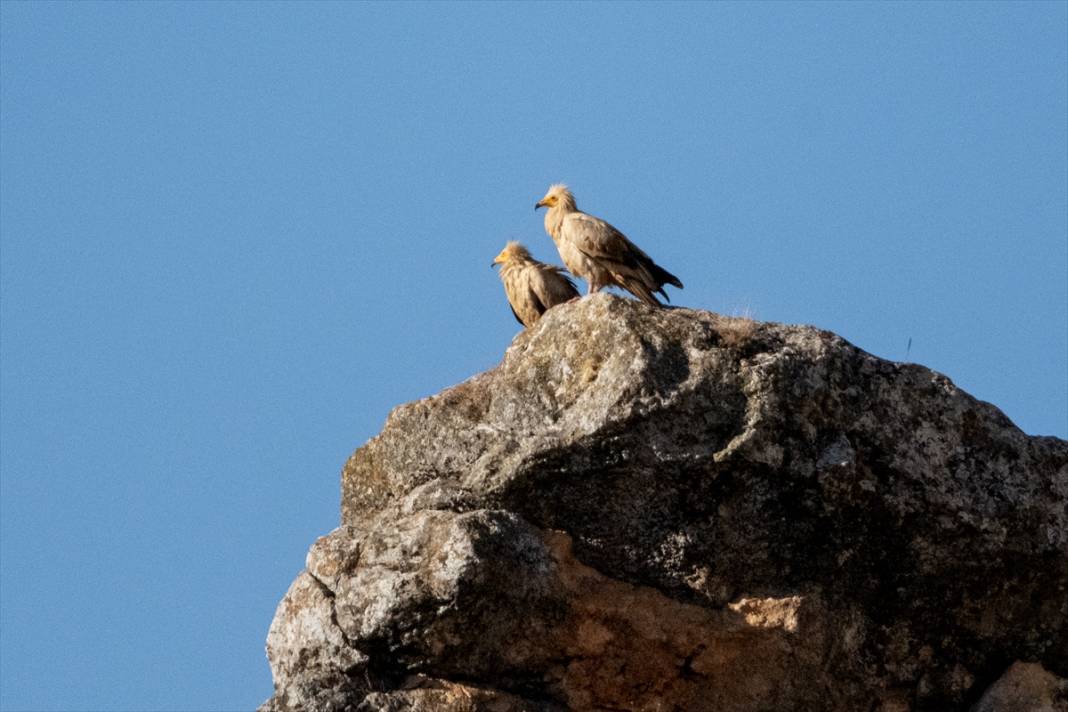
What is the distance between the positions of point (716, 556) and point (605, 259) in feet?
18.3

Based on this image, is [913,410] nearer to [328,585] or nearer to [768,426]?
[768,426]

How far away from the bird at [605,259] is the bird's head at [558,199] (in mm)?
698

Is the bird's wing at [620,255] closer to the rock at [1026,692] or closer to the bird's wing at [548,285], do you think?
the bird's wing at [548,285]

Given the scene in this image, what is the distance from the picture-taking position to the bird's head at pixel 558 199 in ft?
64.5

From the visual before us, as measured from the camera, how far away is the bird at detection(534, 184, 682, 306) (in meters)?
17.7

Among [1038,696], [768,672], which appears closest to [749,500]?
[768,672]

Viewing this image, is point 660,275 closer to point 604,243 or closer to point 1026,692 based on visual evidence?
point 604,243

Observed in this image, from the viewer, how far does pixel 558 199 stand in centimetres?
1983

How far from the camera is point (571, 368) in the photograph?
45.0 feet

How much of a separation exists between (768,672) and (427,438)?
11.3 ft

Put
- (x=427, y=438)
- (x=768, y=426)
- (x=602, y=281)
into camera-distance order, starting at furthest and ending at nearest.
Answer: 1. (x=602, y=281)
2. (x=427, y=438)
3. (x=768, y=426)

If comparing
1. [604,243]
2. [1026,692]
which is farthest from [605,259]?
[1026,692]

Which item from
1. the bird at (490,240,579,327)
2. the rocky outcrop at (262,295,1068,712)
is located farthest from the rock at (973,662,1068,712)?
the bird at (490,240,579,327)

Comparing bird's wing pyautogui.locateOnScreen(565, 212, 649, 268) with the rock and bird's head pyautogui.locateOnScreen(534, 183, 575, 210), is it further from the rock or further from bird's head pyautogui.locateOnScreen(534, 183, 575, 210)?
the rock
